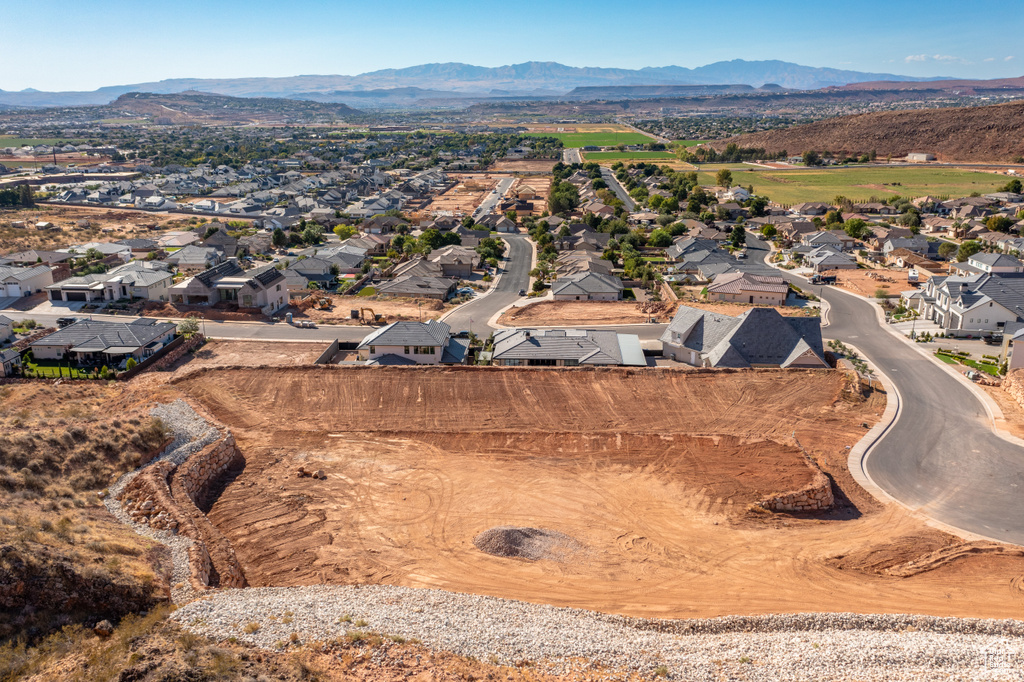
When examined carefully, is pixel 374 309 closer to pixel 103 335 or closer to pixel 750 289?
pixel 103 335

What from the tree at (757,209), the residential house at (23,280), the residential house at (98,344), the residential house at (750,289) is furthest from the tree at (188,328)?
the tree at (757,209)

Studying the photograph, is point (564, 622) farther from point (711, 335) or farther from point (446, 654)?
point (711, 335)

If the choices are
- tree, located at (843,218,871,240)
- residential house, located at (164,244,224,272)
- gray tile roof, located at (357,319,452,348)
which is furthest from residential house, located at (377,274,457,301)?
tree, located at (843,218,871,240)

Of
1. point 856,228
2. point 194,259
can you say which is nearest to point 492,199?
point 856,228

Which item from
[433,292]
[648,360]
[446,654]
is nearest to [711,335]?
[648,360]

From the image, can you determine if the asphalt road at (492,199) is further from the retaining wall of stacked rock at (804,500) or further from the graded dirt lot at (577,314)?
the retaining wall of stacked rock at (804,500)

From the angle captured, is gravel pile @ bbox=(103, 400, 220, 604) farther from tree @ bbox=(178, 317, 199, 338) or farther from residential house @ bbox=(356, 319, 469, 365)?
→ tree @ bbox=(178, 317, 199, 338)
